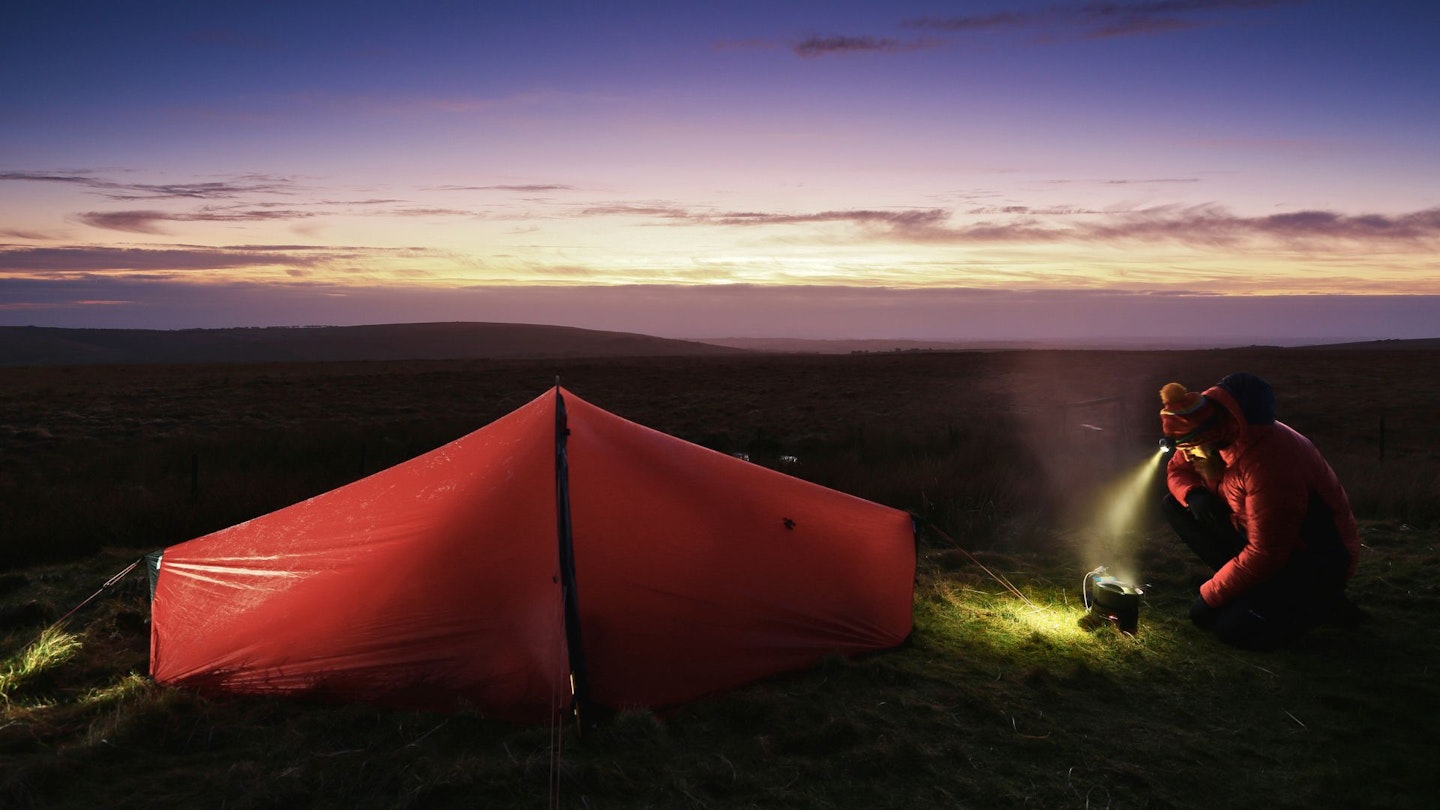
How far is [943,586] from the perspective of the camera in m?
6.94

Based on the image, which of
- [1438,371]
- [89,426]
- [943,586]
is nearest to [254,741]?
[943,586]

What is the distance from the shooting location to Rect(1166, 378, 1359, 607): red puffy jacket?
5.10 m

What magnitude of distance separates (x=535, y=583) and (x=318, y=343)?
175 metres

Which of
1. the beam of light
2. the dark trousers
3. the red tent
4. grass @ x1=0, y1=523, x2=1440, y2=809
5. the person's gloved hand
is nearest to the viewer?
grass @ x1=0, y1=523, x2=1440, y2=809

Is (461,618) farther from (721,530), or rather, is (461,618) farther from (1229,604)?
(1229,604)

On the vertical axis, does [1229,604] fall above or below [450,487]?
below

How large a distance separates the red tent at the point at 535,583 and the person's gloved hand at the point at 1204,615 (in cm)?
212

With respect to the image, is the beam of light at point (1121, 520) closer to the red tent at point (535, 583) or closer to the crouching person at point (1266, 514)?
the crouching person at point (1266, 514)

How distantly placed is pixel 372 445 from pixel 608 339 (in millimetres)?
154032

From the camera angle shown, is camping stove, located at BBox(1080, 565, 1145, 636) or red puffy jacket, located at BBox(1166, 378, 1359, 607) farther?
camping stove, located at BBox(1080, 565, 1145, 636)

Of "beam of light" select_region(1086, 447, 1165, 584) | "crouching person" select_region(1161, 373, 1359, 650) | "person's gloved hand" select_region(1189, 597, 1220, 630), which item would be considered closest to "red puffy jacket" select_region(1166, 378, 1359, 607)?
"crouching person" select_region(1161, 373, 1359, 650)

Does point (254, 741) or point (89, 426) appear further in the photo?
point (89, 426)

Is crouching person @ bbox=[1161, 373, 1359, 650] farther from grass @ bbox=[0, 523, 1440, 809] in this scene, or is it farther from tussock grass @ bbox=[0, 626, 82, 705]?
tussock grass @ bbox=[0, 626, 82, 705]

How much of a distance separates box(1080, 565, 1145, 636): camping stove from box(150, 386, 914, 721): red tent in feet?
→ 4.83
